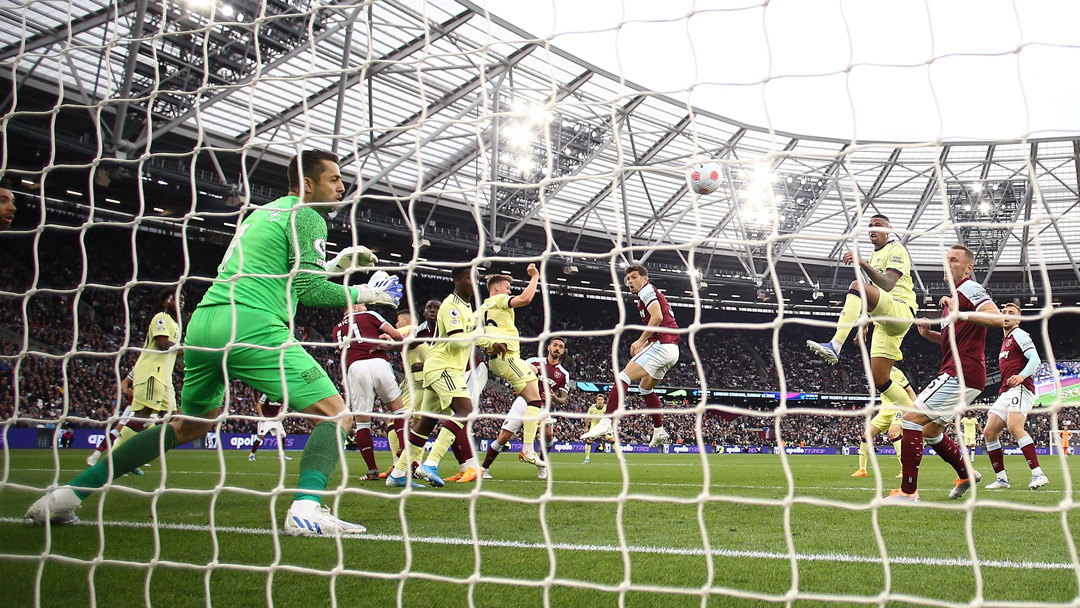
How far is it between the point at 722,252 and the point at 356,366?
2688 centimetres

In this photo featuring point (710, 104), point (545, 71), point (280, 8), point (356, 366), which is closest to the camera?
point (356, 366)

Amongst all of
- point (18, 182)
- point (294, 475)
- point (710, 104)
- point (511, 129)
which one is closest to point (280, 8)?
point (511, 129)

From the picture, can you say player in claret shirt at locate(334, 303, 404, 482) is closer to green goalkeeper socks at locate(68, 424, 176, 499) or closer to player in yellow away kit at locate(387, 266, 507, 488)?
player in yellow away kit at locate(387, 266, 507, 488)

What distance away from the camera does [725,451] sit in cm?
2772

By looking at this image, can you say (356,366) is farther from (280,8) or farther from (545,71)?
(545,71)

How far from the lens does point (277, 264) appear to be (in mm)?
3375

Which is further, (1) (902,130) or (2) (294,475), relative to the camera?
(1) (902,130)

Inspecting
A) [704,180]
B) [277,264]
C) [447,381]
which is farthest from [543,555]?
[447,381]

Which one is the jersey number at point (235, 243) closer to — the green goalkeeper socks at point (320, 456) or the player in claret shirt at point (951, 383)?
the green goalkeeper socks at point (320, 456)

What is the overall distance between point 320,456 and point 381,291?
0.81m

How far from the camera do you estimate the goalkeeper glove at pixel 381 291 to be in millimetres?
3428

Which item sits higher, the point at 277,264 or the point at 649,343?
the point at 277,264

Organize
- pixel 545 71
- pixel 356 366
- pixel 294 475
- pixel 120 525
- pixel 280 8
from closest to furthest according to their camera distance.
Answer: pixel 120 525 → pixel 356 366 → pixel 294 475 → pixel 280 8 → pixel 545 71

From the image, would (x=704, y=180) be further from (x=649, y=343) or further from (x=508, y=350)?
(x=508, y=350)
